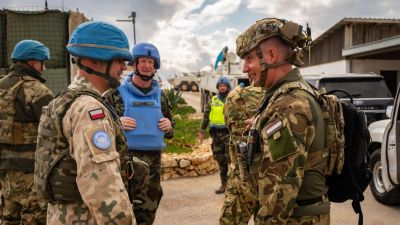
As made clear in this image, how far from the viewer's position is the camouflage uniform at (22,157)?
11.9ft

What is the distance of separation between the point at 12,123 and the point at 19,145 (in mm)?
224

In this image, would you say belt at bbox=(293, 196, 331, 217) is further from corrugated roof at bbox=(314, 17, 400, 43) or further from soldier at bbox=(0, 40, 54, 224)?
corrugated roof at bbox=(314, 17, 400, 43)

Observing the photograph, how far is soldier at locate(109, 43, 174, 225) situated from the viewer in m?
3.62

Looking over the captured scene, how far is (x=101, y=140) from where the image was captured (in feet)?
5.71

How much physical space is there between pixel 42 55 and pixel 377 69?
14217 mm

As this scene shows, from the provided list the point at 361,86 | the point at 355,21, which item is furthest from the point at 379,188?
the point at 355,21

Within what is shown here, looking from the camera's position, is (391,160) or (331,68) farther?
(331,68)

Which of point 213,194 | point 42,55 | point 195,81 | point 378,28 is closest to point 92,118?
point 42,55

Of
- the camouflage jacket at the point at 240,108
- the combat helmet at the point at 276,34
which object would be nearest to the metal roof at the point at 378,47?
the camouflage jacket at the point at 240,108

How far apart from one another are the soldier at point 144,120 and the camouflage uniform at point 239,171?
709mm

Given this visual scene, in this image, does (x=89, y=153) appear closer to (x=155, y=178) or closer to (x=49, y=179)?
(x=49, y=179)

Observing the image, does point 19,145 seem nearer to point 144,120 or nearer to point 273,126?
point 144,120

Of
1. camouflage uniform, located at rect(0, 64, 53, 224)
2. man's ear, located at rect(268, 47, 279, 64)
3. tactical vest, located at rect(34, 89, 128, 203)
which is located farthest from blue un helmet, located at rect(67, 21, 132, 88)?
camouflage uniform, located at rect(0, 64, 53, 224)

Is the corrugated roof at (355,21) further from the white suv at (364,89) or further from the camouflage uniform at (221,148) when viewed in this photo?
the camouflage uniform at (221,148)
